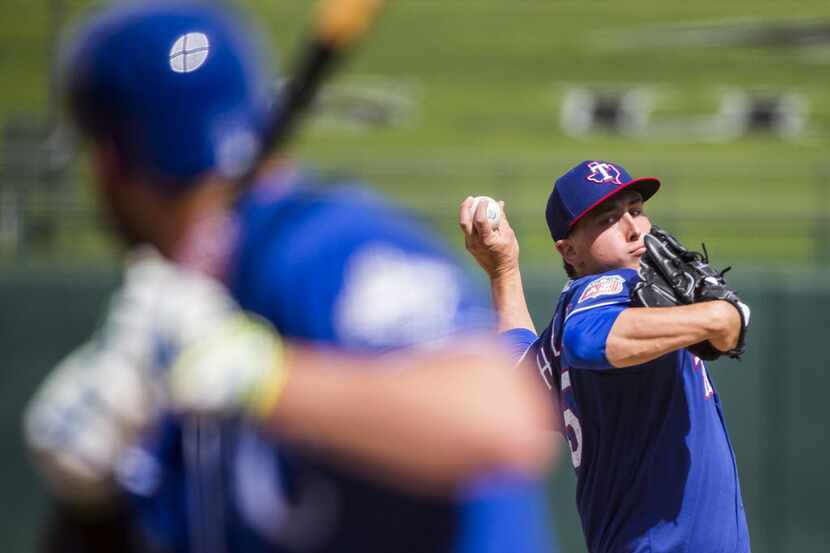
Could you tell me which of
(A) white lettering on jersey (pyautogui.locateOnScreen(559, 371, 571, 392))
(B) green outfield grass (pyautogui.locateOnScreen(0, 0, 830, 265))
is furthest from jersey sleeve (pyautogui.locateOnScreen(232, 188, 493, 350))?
(B) green outfield grass (pyautogui.locateOnScreen(0, 0, 830, 265))

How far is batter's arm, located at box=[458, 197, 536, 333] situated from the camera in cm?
399

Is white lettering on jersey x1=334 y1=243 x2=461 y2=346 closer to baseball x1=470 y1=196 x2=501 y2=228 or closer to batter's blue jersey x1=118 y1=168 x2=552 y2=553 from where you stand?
batter's blue jersey x1=118 y1=168 x2=552 y2=553

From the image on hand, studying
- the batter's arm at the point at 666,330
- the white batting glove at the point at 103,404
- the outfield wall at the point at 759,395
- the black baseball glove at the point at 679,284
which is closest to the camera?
the white batting glove at the point at 103,404

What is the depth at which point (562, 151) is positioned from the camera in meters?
17.8

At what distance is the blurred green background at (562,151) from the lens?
8430 mm

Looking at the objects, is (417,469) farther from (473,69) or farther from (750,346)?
(473,69)

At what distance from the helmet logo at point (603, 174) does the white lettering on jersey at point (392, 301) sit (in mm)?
2530

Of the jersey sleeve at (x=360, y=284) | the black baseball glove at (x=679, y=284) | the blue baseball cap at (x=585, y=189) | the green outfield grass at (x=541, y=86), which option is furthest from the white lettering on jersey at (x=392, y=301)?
the green outfield grass at (x=541, y=86)

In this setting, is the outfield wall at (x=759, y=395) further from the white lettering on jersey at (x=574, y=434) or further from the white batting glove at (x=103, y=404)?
the white batting glove at (x=103, y=404)

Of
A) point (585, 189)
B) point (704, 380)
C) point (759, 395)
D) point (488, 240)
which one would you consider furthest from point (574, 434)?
point (759, 395)

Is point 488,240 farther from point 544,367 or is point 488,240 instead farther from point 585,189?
point 544,367

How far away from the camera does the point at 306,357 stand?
4.69 ft

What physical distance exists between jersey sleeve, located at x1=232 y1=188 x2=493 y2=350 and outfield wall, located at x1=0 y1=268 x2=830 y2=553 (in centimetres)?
710

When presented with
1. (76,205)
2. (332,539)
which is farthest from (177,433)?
(76,205)
